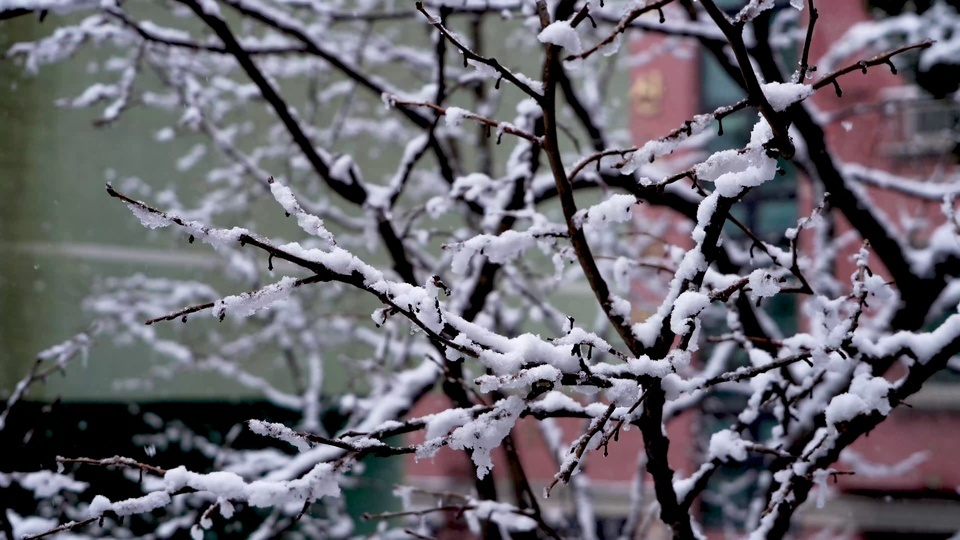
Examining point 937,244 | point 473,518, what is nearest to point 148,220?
point 473,518

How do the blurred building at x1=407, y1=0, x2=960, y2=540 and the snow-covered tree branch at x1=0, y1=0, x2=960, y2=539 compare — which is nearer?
the snow-covered tree branch at x1=0, y1=0, x2=960, y2=539

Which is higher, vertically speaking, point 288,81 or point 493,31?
point 493,31

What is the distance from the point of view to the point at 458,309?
272cm

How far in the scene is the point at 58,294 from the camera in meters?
6.14

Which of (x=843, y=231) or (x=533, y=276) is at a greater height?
(x=843, y=231)

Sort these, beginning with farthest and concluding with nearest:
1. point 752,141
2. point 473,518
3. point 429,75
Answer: point 429,75 → point 473,518 → point 752,141

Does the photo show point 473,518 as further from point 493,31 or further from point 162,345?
point 493,31

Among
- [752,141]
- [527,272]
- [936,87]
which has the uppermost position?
[936,87]

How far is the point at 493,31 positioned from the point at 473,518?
746 centimetres

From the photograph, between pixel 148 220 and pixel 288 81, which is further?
pixel 288 81

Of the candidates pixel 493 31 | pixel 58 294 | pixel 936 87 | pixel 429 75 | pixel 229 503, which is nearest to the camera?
pixel 229 503

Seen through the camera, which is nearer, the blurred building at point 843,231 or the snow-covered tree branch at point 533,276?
the snow-covered tree branch at point 533,276

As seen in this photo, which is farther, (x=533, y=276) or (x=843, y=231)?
(x=843, y=231)

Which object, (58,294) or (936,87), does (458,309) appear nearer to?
(58,294)
